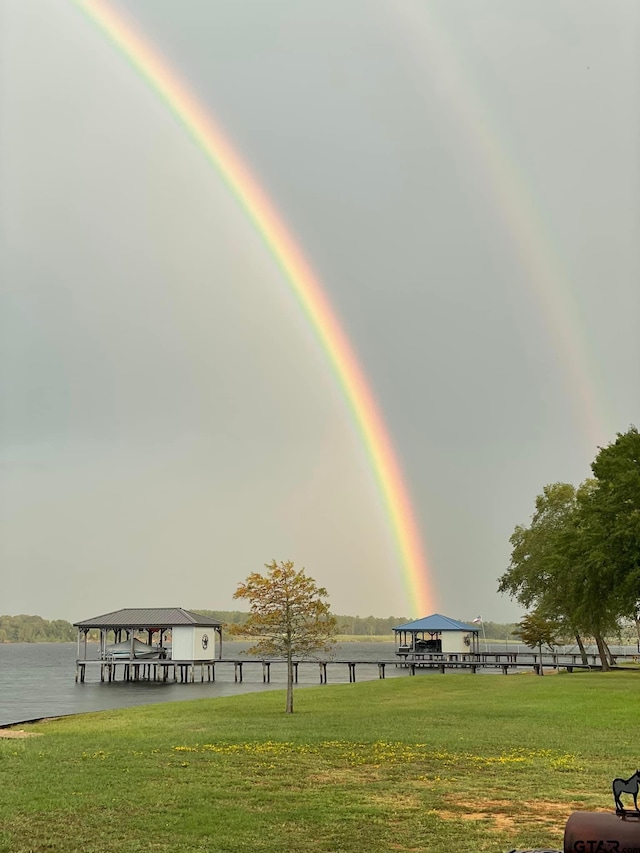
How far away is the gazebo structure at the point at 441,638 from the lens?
8362cm

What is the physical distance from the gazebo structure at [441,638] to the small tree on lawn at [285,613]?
53013 millimetres

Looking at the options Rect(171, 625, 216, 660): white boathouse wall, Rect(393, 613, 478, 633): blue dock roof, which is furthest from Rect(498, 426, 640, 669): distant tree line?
Rect(171, 625, 216, 660): white boathouse wall

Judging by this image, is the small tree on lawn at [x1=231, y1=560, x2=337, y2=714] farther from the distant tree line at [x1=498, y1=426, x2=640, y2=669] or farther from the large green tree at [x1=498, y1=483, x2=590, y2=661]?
the large green tree at [x1=498, y1=483, x2=590, y2=661]

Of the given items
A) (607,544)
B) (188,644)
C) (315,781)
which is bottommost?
(315,781)

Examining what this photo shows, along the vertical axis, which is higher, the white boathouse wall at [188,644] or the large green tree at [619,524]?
the large green tree at [619,524]

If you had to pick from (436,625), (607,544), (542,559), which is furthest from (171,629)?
(607,544)

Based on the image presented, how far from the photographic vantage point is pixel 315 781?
14266mm

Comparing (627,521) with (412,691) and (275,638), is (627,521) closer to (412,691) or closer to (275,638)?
(412,691)

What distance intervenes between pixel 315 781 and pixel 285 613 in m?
16.7

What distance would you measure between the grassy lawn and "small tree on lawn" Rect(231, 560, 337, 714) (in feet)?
12.6

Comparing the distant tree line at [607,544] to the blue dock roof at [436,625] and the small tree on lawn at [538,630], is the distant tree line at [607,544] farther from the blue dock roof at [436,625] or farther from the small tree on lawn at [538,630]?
the blue dock roof at [436,625]

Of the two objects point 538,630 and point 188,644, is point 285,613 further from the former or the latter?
point 188,644

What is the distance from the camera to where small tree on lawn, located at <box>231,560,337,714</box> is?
101ft

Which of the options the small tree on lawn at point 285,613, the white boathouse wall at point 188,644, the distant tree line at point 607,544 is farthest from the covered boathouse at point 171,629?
the small tree on lawn at point 285,613
